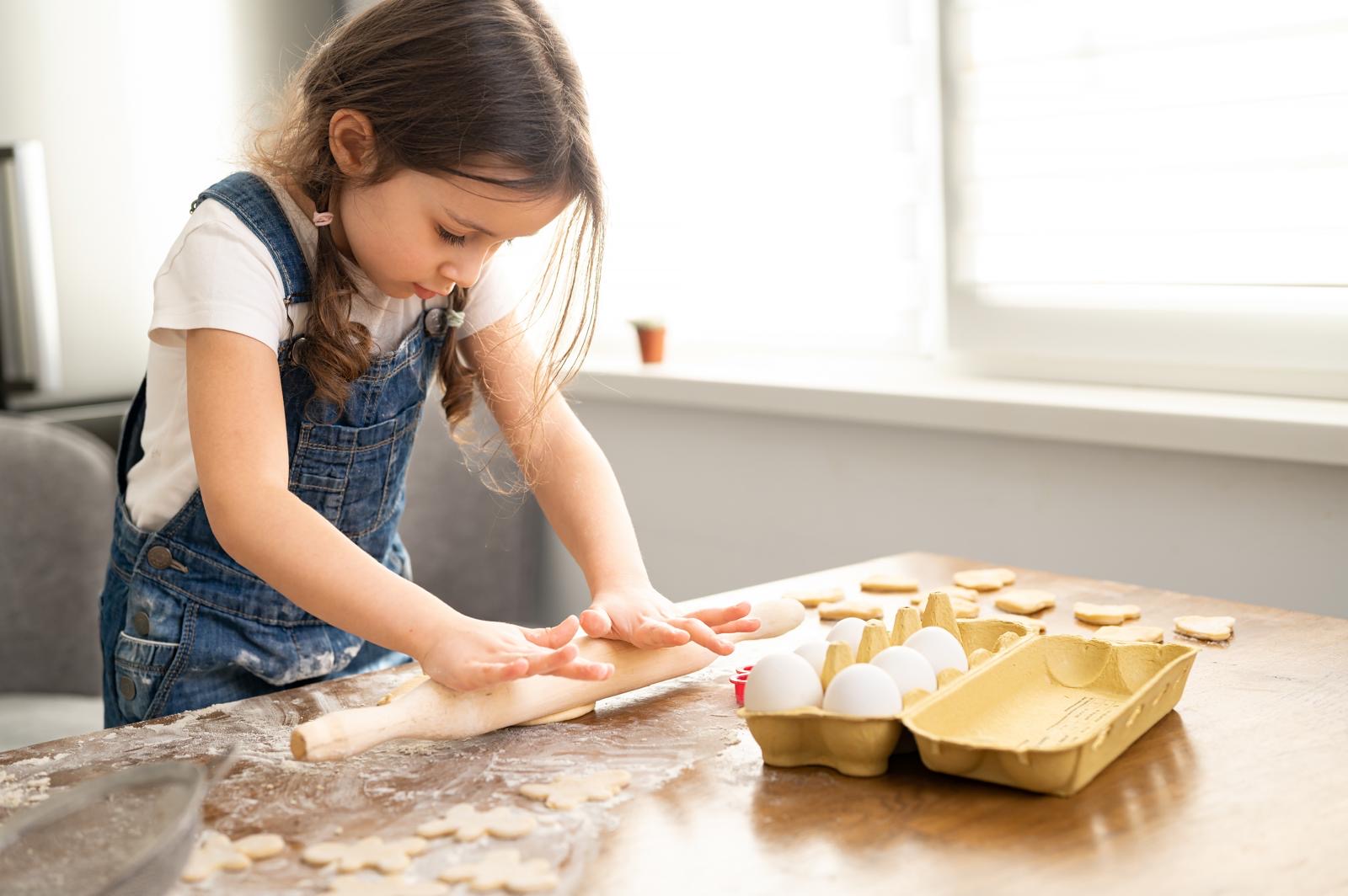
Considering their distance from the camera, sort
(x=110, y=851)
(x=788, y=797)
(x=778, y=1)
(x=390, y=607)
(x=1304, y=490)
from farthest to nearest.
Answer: (x=778, y=1), (x=1304, y=490), (x=390, y=607), (x=788, y=797), (x=110, y=851)

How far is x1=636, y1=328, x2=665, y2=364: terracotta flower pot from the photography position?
236cm

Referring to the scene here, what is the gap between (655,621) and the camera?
97 cm

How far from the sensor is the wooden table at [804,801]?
2.09ft

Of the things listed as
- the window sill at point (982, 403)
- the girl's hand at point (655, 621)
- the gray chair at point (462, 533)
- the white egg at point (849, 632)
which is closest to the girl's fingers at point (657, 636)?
the girl's hand at point (655, 621)

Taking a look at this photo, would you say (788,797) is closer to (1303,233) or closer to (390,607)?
(390,607)

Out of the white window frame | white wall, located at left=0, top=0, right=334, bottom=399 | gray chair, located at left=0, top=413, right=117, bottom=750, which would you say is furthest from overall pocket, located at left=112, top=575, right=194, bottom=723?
white wall, located at left=0, top=0, right=334, bottom=399

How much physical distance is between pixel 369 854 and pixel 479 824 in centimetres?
6

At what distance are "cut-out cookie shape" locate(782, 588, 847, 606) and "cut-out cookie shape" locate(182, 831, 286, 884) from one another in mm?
580

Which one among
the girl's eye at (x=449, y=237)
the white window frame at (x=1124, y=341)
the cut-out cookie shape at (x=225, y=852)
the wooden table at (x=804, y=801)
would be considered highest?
the girl's eye at (x=449, y=237)

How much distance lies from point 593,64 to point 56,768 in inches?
78.4

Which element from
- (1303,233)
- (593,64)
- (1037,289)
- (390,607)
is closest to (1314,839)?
(390,607)

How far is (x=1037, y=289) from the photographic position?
5.97 feet

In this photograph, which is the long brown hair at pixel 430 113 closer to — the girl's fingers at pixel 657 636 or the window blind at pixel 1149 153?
the girl's fingers at pixel 657 636

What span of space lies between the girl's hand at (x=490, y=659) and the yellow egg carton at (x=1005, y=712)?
135 mm
